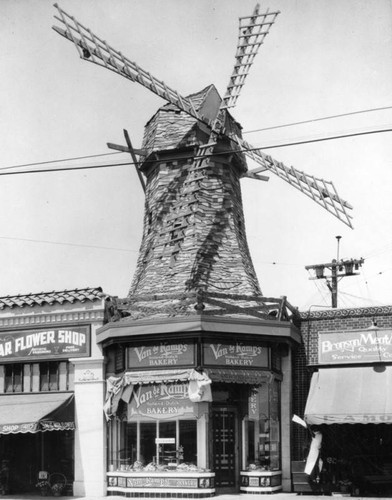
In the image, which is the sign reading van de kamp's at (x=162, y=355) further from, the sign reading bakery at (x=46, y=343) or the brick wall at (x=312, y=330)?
the brick wall at (x=312, y=330)

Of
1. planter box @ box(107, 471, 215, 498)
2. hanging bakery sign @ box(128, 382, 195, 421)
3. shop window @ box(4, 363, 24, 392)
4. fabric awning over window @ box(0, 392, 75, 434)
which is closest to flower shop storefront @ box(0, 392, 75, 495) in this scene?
fabric awning over window @ box(0, 392, 75, 434)

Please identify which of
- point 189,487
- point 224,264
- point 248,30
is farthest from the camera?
point 248,30

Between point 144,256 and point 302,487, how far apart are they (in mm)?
10061

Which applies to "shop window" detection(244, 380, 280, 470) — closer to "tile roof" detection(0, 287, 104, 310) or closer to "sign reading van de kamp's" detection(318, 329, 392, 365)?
"sign reading van de kamp's" detection(318, 329, 392, 365)

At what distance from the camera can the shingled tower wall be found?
27.9 m

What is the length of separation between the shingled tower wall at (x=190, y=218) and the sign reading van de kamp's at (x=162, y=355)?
9.11ft

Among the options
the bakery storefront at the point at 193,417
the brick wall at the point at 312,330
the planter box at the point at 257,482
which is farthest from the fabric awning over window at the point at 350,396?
the planter box at the point at 257,482

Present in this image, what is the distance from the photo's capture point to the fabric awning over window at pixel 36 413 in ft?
80.6

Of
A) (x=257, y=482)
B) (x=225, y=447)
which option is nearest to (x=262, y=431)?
(x=225, y=447)

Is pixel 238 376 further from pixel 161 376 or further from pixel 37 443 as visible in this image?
pixel 37 443

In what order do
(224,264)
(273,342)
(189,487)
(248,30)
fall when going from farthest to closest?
(248,30) → (224,264) → (273,342) → (189,487)

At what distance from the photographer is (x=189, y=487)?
76.7ft

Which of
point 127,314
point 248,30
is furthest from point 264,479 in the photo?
point 248,30

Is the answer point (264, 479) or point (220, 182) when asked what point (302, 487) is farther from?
point (220, 182)
